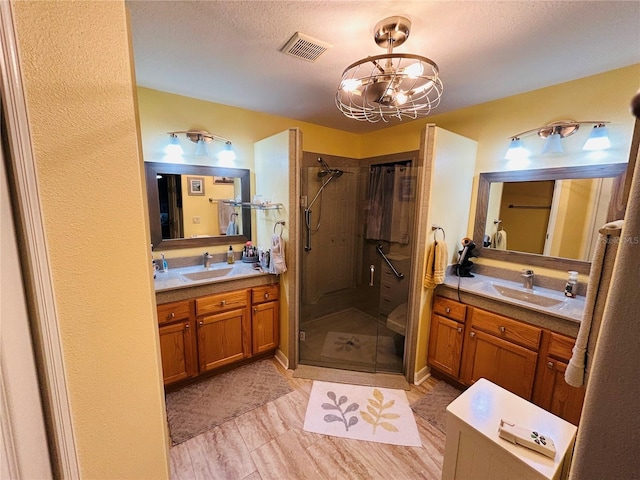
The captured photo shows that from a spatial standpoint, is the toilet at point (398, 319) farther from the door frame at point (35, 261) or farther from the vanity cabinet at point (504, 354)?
the door frame at point (35, 261)

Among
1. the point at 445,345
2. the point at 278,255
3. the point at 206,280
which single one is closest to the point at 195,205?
the point at 206,280

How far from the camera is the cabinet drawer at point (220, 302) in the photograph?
7.02 ft

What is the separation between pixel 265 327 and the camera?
252 centimetres

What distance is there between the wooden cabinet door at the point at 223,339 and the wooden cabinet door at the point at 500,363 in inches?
75.2

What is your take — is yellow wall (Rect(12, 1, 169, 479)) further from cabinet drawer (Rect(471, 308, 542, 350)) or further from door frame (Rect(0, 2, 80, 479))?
cabinet drawer (Rect(471, 308, 542, 350))

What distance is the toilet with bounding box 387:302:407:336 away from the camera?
2.51 m

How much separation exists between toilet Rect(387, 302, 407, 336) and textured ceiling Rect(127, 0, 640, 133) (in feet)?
6.56

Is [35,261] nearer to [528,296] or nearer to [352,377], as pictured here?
[352,377]

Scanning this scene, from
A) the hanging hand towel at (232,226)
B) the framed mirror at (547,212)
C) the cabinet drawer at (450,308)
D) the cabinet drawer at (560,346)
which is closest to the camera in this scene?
the cabinet drawer at (560,346)

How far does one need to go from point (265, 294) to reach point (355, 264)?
1.35 meters

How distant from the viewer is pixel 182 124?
7.82 feet

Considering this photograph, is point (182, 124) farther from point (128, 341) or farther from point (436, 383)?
point (436, 383)

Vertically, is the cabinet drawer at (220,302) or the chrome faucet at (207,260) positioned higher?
the chrome faucet at (207,260)

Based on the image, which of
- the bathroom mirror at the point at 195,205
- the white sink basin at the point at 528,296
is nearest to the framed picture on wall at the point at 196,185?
the bathroom mirror at the point at 195,205
